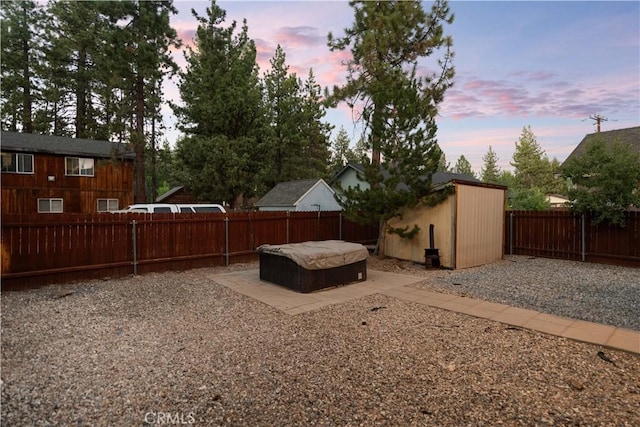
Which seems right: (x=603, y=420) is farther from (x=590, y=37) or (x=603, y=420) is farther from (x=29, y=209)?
(x=29, y=209)

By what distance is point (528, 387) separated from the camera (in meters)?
3.08

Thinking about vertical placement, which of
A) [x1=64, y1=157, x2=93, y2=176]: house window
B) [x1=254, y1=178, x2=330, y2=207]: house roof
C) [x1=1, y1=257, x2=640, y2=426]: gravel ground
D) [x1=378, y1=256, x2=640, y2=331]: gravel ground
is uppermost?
[x1=64, y1=157, x2=93, y2=176]: house window

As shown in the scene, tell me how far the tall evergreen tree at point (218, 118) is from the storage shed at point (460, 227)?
36.8ft

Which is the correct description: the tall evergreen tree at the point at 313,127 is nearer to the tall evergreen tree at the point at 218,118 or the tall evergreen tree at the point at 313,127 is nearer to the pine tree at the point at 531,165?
the tall evergreen tree at the point at 218,118

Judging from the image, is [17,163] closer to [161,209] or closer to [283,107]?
[161,209]

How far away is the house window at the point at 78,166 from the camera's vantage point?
61.6 feet

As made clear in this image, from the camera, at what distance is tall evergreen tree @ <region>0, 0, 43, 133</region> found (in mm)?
22594

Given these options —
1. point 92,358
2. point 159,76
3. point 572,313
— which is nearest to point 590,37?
point 572,313

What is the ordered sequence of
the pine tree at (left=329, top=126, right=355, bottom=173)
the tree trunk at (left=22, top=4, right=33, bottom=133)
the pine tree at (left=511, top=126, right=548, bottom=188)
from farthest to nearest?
the pine tree at (left=329, top=126, right=355, bottom=173) → the pine tree at (left=511, top=126, right=548, bottom=188) → the tree trunk at (left=22, top=4, right=33, bottom=133)

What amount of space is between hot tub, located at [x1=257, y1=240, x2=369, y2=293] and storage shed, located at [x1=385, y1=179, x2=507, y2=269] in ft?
9.94

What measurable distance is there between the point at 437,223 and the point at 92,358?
8503mm

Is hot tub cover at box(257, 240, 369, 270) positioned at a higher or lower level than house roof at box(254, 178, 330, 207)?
lower

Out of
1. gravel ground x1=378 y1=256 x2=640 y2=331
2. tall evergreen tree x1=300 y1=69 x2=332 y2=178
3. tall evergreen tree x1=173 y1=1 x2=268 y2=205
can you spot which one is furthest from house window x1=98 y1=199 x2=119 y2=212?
gravel ground x1=378 y1=256 x2=640 y2=331

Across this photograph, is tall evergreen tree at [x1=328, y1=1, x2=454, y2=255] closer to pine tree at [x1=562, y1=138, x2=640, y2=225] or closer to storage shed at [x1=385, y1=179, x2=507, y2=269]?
storage shed at [x1=385, y1=179, x2=507, y2=269]
